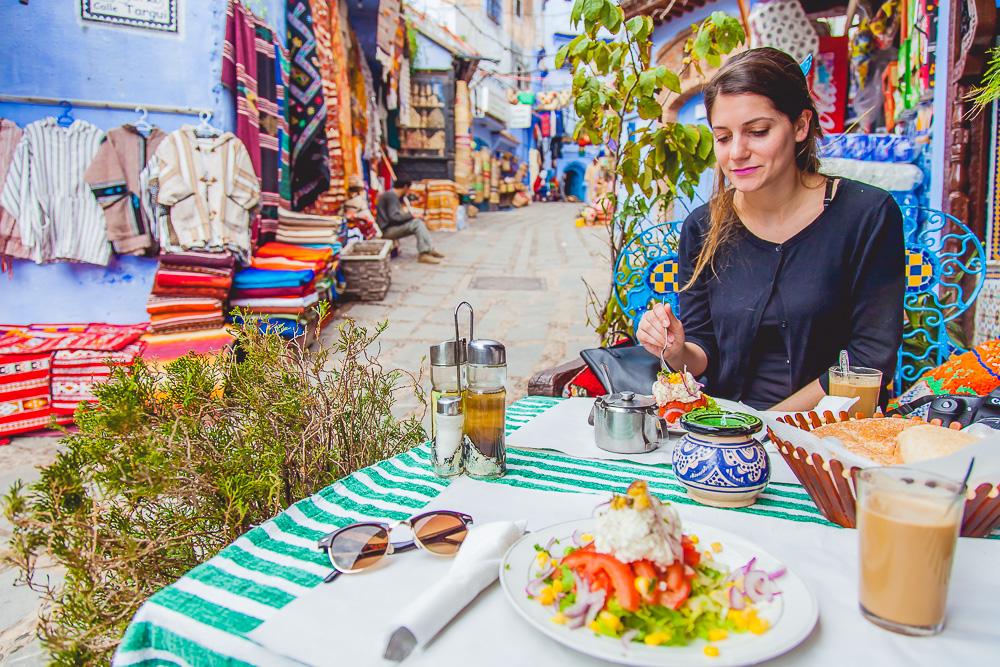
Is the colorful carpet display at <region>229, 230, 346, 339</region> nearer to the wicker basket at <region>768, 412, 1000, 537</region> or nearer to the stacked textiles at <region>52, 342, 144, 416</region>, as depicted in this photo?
the stacked textiles at <region>52, 342, 144, 416</region>

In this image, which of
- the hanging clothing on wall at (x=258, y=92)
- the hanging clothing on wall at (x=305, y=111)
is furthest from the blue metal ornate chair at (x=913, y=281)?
the hanging clothing on wall at (x=305, y=111)

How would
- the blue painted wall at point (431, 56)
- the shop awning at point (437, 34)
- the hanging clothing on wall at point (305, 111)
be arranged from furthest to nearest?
the blue painted wall at point (431, 56) → the shop awning at point (437, 34) → the hanging clothing on wall at point (305, 111)

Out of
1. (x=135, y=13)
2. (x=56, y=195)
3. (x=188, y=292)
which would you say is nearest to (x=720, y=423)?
(x=188, y=292)

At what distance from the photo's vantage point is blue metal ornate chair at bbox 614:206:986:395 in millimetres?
2840

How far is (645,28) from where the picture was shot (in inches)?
112

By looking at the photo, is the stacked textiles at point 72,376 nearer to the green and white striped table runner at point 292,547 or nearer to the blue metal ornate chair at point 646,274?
the blue metal ornate chair at point 646,274

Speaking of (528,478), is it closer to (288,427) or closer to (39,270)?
(288,427)

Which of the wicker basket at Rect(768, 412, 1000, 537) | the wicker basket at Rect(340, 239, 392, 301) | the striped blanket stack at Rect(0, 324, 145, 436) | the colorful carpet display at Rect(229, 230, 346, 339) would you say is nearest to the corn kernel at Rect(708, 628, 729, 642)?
the wicker basket at Rect(768, 412, 1000, 537)

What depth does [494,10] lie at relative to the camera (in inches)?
1078

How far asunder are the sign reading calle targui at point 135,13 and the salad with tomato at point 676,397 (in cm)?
543

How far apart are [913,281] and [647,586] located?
106 inches

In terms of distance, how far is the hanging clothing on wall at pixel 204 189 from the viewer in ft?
16.9

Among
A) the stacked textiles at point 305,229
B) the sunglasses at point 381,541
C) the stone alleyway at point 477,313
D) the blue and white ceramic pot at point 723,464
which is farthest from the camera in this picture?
the stacked textiles at point 305,229

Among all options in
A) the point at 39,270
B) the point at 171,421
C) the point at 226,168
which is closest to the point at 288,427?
the point at 171,421
